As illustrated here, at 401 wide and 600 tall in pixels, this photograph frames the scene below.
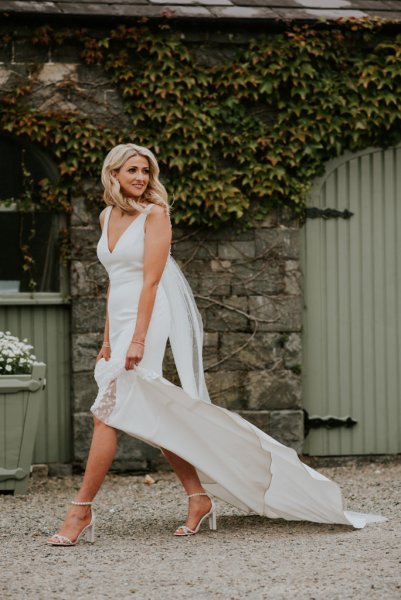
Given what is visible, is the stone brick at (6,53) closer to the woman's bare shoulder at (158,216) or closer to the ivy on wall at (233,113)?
the ivy on wall at (233,113)

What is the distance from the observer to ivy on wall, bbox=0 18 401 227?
26.4ft

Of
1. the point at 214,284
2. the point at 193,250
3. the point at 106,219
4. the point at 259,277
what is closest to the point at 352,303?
the point at 259,277

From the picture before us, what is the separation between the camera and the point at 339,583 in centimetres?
448

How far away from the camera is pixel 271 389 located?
8.26 meters

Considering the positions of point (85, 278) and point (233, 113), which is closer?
point (85, 278)

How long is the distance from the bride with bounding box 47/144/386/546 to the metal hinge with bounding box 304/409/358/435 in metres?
2.72

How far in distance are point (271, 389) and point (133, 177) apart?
3140 mm

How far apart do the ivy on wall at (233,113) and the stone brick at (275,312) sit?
639 millimetres

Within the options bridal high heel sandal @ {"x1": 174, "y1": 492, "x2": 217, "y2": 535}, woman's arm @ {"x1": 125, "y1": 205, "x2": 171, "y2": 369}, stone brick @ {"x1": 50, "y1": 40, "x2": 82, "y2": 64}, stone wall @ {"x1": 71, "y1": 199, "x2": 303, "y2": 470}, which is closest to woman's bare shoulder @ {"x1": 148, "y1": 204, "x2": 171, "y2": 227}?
woman's arm @ {"x1": 125, "y1": 205, "x2": 171, "y2": 369}

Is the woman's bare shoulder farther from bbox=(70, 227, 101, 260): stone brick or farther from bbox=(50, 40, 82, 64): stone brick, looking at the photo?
bbox=(50, 40, 82, 64): stone brick

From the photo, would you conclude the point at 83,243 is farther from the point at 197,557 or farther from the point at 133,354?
the point at 197,557

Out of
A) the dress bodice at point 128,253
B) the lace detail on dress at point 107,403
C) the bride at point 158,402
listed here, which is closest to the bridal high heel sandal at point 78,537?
the bride at point 158,402

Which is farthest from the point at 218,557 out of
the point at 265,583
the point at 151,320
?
the point at 151,320

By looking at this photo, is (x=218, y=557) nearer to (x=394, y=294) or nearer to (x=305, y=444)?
(x=305, y=444)
